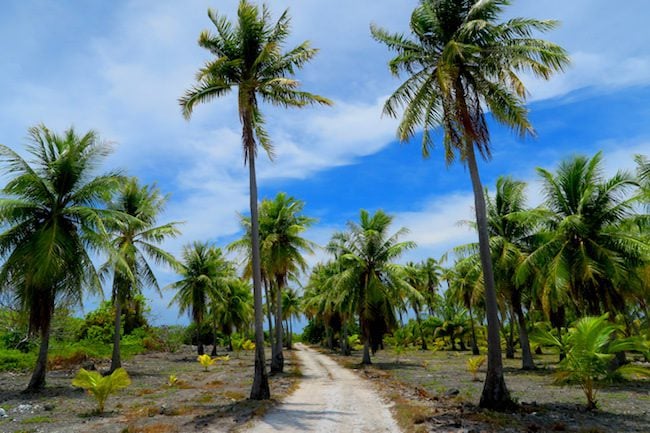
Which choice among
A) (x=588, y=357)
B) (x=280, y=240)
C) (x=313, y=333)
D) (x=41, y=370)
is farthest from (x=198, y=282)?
(x=313, y=333)

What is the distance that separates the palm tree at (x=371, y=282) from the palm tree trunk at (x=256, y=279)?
14758 mm

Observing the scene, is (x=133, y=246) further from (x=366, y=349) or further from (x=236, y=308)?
(x=236, y=308)

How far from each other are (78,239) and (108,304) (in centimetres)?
2552

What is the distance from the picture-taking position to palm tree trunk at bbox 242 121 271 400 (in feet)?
46.4

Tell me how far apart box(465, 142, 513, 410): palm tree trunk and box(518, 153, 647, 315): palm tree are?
696 centimetres

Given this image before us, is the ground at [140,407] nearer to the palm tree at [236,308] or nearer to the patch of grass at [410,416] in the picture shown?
the patch of grass at [410,416]

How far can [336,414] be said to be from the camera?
11570mm

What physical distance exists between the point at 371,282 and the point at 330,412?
18.1 meters

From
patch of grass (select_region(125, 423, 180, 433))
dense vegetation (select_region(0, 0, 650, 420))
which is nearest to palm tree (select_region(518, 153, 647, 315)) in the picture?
dense vegetation (select_region(0, 0, 650, 420))

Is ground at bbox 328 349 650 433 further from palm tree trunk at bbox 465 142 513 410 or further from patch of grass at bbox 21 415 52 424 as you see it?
patch of grass at bbox 21 415 52 424

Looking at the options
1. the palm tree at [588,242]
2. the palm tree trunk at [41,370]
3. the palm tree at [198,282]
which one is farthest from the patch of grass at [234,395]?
the palm tree at [198,282]

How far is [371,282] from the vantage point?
29719 mm

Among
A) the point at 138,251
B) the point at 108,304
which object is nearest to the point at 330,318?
the point at 108,304

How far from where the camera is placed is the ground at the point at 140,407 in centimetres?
1036
